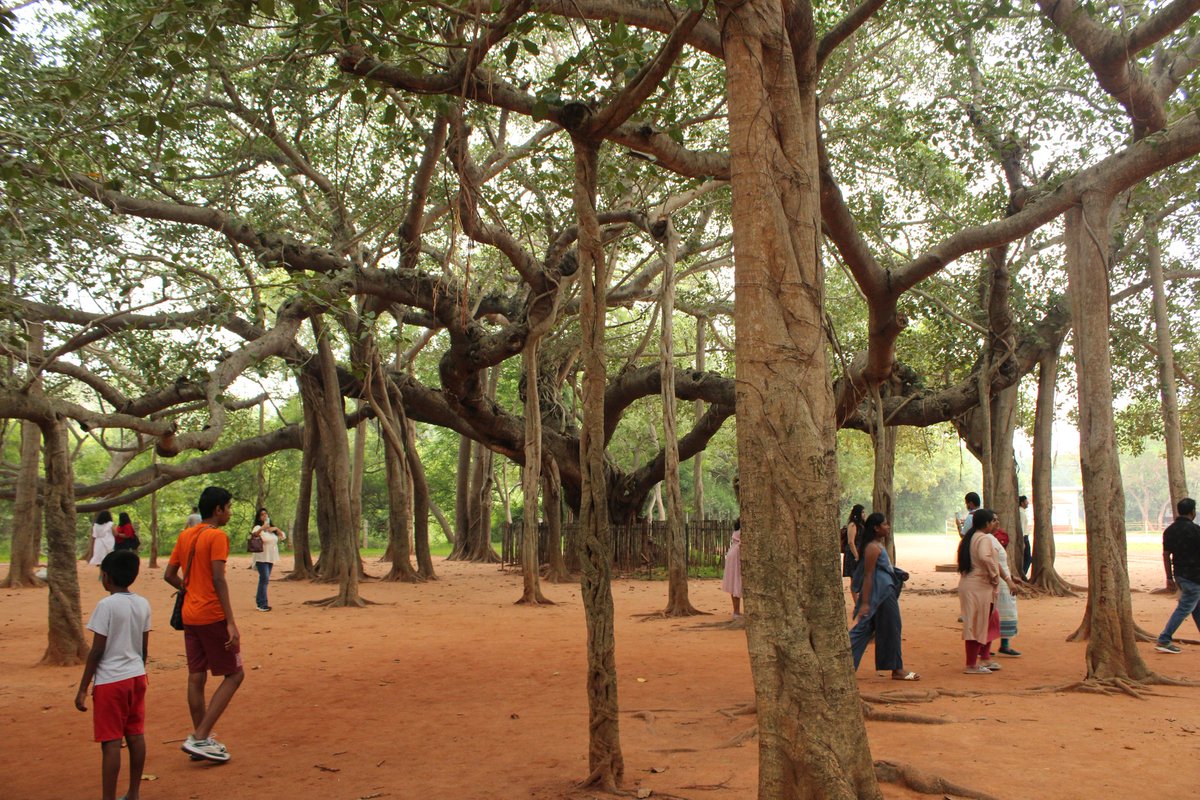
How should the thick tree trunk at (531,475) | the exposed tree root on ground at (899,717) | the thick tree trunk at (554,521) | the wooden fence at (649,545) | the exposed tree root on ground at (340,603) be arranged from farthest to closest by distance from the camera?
1. the wooden fence at (649,545)
2. the thick tree trunk at (554,521)
3. the thick tree trunk at (531,475)
4. the exposed tree root on ground at (340,603)
5. the exposed tree root on ground at (899,717)

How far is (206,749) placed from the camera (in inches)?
191

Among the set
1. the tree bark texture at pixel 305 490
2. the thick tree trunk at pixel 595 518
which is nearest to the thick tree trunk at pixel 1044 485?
the thick tree trunk at pixel 595 518

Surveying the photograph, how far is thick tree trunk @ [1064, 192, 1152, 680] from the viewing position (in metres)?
6.64

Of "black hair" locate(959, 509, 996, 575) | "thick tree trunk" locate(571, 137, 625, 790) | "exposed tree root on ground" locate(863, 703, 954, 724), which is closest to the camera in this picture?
"thick tree trunk" locate(571, 137, 625, 790)

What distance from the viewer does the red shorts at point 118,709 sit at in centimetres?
402

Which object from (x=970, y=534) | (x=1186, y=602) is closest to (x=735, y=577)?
(x=970, y=534)

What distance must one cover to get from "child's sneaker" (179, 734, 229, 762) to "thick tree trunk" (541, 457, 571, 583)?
12.0 m

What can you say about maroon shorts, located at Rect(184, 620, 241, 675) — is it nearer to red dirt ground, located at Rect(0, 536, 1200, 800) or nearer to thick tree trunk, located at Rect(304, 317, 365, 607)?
red dirt ground, located at Rect(0, 536, 1200, 800)

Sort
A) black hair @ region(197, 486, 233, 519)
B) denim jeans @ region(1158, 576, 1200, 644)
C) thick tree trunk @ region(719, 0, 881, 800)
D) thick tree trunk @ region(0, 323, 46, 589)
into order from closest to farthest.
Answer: thick tree trunk @ region(719, 0, 881, 800), black hair @ region(197, 486, 233, 519), denim jeans @ region(1158, 576, 1200, 644), thick tree trunk @ region(0, 323, 46, 589)

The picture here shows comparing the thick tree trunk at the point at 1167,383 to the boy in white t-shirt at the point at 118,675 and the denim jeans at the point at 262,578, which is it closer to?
the denim jeans at the point at 262,578

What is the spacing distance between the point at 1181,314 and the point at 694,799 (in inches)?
654

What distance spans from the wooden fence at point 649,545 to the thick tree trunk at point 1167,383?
851cm

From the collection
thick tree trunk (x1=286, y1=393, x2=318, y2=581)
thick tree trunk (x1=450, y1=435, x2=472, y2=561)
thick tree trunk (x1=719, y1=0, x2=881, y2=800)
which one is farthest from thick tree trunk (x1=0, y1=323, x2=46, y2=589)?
thick tree trunk (x1=719, y1=0, x2=881, y2=800)

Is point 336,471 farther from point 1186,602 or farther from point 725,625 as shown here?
point 1186,602
